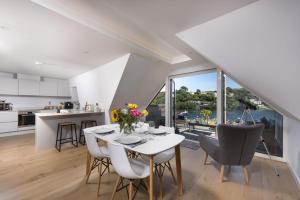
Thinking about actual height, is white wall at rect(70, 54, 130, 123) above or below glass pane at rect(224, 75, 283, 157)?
above

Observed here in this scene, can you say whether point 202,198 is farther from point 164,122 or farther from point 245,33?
point 164,122

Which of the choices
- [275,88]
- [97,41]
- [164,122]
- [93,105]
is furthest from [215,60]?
[93,105]

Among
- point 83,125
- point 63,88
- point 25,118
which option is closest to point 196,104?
point 83,125

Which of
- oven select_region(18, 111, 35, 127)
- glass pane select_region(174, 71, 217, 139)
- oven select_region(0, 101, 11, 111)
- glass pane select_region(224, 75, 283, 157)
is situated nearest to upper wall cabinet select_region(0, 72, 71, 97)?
oven select_region(0, 101, 11, 111)

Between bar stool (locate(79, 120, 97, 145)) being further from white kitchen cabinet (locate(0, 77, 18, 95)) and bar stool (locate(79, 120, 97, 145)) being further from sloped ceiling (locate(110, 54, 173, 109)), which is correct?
white kitchen cabinet (locate(0, 77, 18, 95))

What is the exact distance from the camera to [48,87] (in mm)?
5625

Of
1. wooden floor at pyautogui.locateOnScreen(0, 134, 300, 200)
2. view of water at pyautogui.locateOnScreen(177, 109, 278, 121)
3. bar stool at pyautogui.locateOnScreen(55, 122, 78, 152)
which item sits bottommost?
wooden floor at pyautogui.locateOnScreen(0, 134, 300, 200)

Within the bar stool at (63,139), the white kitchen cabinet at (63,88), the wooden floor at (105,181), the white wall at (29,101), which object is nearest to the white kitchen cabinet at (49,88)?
the white kitchen cabinet at (63,88)

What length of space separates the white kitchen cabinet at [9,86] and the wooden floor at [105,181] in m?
2.86

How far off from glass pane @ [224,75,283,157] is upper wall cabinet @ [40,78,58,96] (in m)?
6.38

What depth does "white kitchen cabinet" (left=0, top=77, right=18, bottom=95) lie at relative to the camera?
4664mm

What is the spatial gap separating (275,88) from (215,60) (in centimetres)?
83

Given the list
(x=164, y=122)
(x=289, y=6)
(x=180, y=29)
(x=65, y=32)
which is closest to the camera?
(x=289, y=6)

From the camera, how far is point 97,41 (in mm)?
2520
